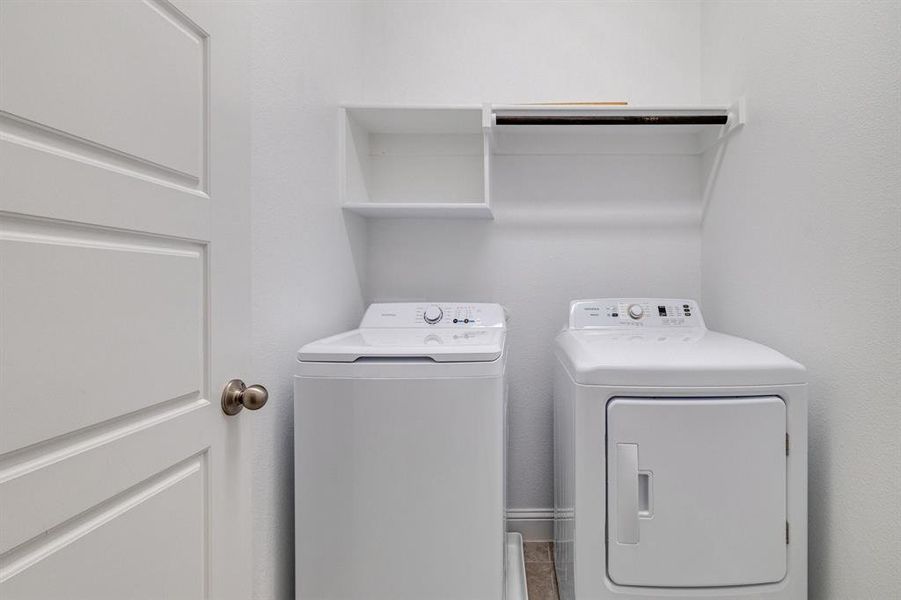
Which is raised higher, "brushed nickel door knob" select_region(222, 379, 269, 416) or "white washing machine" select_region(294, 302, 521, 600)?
"brushed nickel door knob" select_region(222, 379, 269, 416)

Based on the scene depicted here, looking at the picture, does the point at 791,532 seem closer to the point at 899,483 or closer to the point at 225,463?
the point at 899,483

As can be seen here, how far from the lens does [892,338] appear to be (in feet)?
→ 3.45

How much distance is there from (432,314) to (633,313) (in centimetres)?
79

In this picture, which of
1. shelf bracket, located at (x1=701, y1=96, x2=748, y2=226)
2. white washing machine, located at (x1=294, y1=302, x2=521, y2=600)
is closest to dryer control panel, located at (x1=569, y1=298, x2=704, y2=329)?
shelf bracket, located at (x1=701, y1=96, x2=748, y2=226)

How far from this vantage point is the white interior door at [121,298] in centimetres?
54

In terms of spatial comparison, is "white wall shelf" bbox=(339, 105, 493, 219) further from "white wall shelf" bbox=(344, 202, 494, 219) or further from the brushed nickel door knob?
the brushed nickel door knob

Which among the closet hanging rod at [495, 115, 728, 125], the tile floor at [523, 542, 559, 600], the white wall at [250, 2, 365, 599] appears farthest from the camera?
the closet hanging rod at [495, 115, 728, 125]

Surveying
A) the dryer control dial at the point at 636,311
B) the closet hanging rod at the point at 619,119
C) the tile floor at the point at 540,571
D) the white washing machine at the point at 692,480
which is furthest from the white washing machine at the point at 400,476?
the closet hanging rod at the point at 619,119

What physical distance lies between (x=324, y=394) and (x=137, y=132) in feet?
2.51

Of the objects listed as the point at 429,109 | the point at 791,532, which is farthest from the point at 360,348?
the point at 791,532

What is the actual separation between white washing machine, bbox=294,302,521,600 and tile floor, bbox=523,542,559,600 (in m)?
0.54

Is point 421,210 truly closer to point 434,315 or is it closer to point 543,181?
point 434,315

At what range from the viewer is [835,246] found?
4.04 ft

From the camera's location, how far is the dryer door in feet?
3.96
